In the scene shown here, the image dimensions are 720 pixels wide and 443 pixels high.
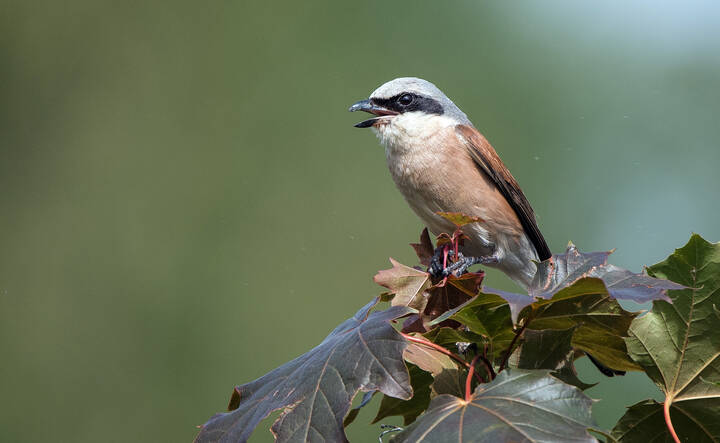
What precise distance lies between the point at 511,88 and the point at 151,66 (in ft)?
13.7

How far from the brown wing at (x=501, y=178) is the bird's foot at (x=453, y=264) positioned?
0.21m

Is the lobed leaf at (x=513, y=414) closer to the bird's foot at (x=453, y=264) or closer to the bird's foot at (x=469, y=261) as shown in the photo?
the bird's foot at (x=453, y=264)

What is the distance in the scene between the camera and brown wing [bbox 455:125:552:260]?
2.69 metres

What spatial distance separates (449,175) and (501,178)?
304mm

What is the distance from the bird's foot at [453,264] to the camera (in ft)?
4.96

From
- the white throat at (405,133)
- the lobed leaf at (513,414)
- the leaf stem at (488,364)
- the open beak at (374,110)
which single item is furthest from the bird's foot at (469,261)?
the lobed leaf at (513,414)

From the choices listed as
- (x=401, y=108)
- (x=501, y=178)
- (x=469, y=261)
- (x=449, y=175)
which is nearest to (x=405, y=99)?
(x=401, y=108)

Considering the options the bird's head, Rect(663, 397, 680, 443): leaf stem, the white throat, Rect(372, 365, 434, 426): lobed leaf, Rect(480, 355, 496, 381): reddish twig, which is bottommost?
Rect(663, 397, 680, 443): leaf stem

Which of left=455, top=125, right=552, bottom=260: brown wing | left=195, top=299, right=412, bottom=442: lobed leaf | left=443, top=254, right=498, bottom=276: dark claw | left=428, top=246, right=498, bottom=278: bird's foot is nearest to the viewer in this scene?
left=195, top=299, right=412, bottom=442: lobed leaf

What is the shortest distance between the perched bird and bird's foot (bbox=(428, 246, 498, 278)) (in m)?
0.01

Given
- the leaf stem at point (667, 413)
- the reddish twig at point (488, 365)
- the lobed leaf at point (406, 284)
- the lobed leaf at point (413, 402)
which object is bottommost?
the leaf stem at point (667, 413)

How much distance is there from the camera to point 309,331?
19.4ft

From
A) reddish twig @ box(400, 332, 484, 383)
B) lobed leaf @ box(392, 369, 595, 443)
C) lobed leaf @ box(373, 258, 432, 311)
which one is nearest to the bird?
lobed leaf @ box(373, 258, 432, 311)

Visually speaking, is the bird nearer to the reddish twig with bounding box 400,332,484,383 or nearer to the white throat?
the white throat
